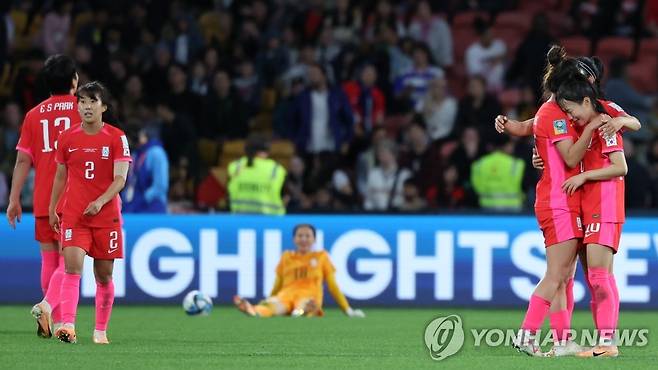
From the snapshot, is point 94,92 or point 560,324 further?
point 94,92

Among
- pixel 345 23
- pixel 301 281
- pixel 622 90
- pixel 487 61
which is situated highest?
pixel 345 23

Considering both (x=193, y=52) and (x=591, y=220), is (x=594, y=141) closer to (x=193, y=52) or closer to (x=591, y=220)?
(x=591, y=220)

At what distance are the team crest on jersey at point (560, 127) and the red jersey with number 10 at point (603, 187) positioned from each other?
210 mm

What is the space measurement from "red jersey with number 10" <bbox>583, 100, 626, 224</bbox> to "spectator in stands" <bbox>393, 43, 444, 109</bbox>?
1117cm

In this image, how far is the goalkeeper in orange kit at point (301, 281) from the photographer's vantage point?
14297 mm

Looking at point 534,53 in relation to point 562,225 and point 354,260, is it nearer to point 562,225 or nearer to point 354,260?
point 354,260

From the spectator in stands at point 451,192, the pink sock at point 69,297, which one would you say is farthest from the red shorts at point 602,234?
the spectator in stands at point 451,192

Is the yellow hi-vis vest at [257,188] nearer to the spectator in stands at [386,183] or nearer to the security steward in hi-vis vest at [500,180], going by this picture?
the spectator in stands at [386,183]

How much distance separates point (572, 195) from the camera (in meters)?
9.41

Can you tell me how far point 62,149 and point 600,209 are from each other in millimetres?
3645

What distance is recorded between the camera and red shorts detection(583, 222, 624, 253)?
9.31 metres

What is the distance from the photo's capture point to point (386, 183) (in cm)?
1870

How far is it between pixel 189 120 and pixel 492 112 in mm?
3917

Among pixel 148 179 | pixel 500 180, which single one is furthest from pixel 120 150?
pixel 500 180
